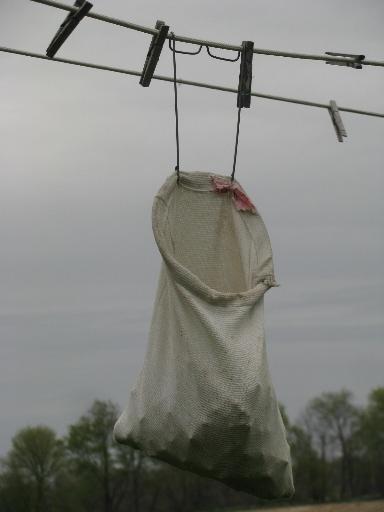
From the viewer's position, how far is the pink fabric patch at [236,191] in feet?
19.8

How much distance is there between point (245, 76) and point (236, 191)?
0.59 metres

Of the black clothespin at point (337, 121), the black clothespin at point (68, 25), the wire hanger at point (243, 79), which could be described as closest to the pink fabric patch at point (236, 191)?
the wire hanger at point (243, 79)

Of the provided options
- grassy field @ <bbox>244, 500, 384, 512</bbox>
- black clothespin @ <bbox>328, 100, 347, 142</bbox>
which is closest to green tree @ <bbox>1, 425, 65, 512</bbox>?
grassy field @ <bbox>244, 500, 384, 512</bbox>

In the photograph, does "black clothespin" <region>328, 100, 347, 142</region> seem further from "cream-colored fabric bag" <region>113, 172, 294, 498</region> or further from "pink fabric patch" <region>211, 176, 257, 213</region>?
"cream-colored fabric bag" <region>113, 172, 294, 498</region>

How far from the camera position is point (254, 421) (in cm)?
525

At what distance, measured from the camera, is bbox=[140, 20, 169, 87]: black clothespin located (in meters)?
5.68

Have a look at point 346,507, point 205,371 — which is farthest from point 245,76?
point 346,507

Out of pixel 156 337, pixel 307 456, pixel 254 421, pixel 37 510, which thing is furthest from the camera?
pixel 307 456

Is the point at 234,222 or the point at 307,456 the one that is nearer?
the point at 234,222

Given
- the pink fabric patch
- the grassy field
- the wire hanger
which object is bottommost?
the grassy field

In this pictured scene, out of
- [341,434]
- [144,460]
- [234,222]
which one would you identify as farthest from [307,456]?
[234,222]

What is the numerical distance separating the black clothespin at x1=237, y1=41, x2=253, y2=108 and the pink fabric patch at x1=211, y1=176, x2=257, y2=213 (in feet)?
1.35

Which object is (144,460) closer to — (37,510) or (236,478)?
(37,510)

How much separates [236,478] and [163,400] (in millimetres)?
498
